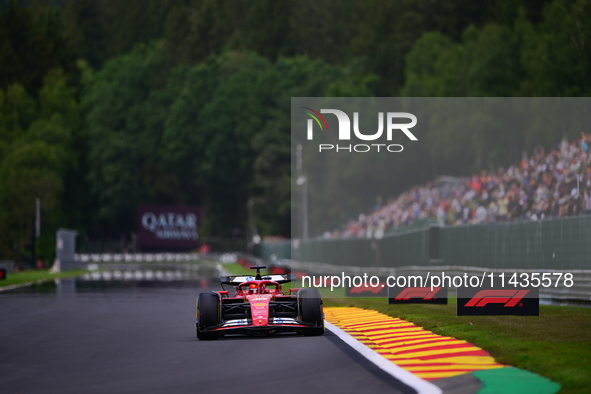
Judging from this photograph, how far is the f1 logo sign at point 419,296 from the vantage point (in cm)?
2272

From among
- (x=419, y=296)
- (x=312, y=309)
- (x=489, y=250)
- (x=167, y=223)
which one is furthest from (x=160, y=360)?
(x=167, y=223)

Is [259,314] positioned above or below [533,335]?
above

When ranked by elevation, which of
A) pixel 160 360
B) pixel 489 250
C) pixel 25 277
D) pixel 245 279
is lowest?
pixel 25 277

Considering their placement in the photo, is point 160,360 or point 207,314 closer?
point 160,360

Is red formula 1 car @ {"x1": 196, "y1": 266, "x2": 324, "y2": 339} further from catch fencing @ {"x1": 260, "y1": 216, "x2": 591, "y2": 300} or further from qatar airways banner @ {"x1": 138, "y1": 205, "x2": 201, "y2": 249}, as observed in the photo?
qatar airways banner @ {"x1": 138, "y1": 205, "x2": 201, "y2": 249}

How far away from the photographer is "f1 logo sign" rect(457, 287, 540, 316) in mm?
17953

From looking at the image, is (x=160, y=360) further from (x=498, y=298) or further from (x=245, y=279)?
(x=498, y=298)

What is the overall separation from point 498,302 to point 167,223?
8130 centimetres

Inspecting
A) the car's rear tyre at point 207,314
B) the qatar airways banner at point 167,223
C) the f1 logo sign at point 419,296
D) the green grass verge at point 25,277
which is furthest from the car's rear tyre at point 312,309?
the qatar airways banner at point 167,223

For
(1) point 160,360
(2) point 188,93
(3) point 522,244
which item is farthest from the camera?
(2) point 188,93

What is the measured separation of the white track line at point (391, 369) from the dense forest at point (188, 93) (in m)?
57.2

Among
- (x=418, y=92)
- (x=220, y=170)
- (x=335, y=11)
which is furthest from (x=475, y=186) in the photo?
(x=335, y=11)

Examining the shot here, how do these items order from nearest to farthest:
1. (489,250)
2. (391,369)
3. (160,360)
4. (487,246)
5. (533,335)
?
(391,369) < (160,360) < (533,335) < (489,250) < (487,246)

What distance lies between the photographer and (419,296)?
23078mm
